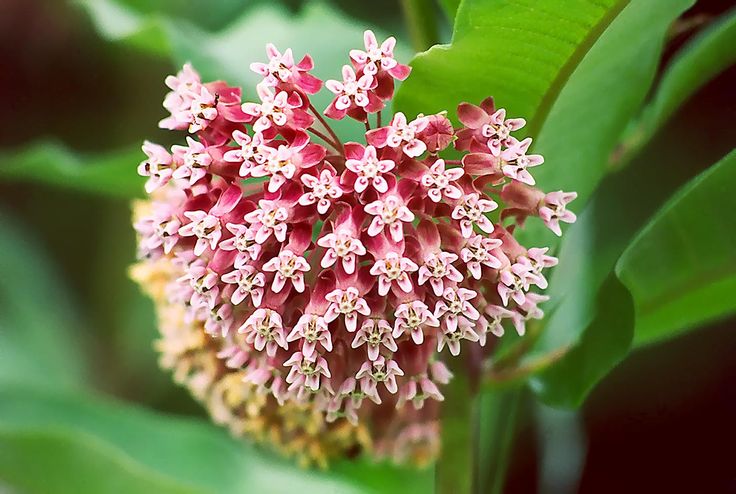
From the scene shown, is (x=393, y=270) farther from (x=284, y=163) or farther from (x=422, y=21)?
(x=422, y=21)

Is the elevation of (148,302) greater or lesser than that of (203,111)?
greater

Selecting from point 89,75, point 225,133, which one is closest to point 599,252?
point 225,133

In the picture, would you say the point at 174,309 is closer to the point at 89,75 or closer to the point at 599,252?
the point at 599,252

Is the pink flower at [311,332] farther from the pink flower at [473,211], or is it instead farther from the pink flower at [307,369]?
the pink flower at [473,211]

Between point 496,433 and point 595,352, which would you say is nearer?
point 595,352

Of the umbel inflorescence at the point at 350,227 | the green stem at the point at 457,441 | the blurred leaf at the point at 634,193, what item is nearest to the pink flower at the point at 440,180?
the umbel inflorescence at the point at 350,227

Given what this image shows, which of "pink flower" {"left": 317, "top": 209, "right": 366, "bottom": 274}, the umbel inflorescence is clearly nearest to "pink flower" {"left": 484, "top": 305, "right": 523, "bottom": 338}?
the umbel inflorescence

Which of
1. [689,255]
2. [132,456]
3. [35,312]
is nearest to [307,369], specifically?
[689,255]
